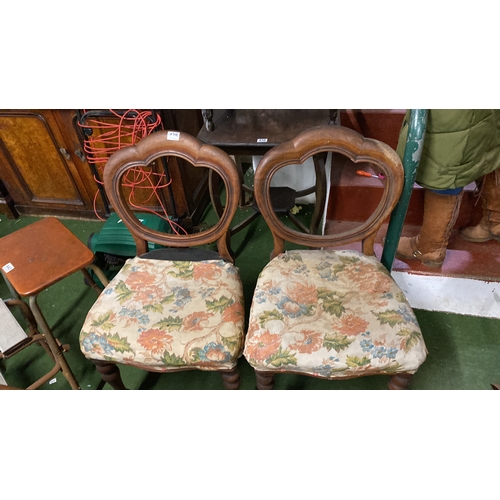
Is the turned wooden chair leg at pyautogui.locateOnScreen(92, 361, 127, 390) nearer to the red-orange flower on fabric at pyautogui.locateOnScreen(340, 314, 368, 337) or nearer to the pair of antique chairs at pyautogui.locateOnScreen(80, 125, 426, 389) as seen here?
the pair of antique chairs at pyautogui.locateOnScreen(80, 125, 426, 389)

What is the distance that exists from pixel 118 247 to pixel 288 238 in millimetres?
891

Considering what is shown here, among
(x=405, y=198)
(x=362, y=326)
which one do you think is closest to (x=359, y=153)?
(x=405, y=198)

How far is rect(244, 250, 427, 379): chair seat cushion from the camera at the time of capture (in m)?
1.08

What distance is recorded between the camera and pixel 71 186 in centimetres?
218

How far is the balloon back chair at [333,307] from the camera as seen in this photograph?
1.08m

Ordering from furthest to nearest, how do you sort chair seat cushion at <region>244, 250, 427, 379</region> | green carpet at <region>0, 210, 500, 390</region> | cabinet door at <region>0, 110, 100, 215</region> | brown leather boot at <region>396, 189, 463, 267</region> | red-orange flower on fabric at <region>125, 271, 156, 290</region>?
cabinet door at <region>0, 110, 100, 215</region>, green carpet at <region>0, 210, 500, 390</region>, brown leather boot at <region>396, 189, 463, 267</region>, red-orange flower on fabric at <region>125, 271, 156, 290</region>, chair seat cushion at <region>244, 250, 427, 379</region>

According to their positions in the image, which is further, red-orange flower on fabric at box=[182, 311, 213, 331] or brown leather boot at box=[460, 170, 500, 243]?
brown leather boot at box=[460, 170, 500, 243]

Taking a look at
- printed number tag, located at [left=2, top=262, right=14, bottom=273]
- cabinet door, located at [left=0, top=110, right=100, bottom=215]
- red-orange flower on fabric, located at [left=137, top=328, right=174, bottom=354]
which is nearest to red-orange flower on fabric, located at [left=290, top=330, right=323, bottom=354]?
red-orange flower on fabric, located at [left=137, top=328, right=174, bottom=354]

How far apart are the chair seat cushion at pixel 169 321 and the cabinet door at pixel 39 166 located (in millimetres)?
1030

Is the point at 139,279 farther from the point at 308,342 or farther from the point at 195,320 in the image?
the point at 308,342

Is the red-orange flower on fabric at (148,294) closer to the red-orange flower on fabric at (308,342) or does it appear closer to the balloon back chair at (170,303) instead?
the balloon back chair at (170,303)

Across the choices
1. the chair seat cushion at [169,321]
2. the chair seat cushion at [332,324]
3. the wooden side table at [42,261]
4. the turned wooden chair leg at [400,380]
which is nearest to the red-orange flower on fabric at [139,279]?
the chair seat cushion at [169,321]

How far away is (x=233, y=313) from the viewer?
1.20 m

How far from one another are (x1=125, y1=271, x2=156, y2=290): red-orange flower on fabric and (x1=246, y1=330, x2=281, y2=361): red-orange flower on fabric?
0.42 metres
